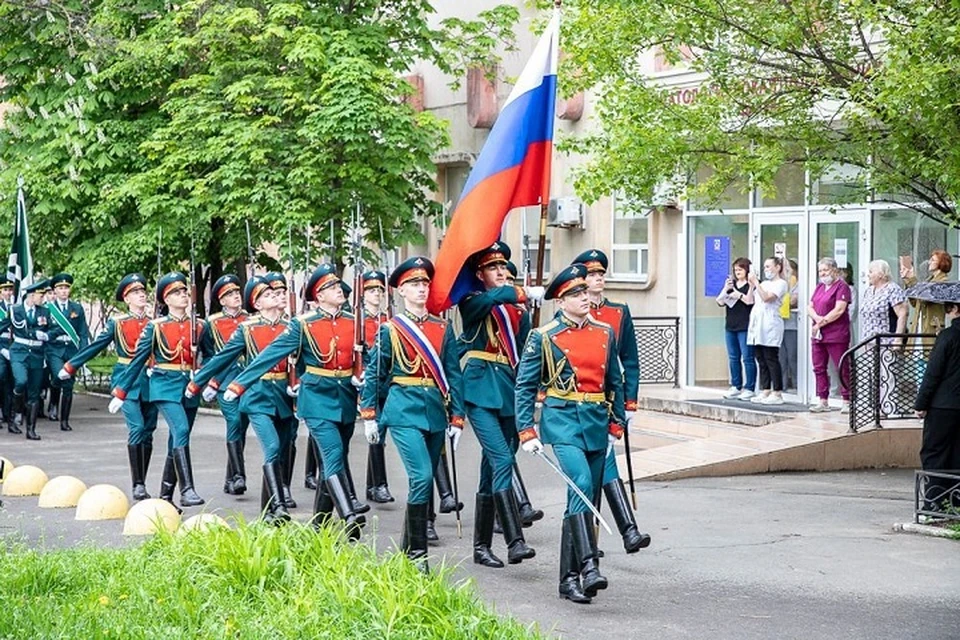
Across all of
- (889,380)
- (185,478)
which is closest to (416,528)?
(185,478)

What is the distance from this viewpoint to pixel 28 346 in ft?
69.4

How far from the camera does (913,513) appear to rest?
512 inches

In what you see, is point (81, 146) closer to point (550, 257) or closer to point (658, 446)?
point (550, 257)

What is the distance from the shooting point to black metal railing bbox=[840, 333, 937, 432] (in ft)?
52.5

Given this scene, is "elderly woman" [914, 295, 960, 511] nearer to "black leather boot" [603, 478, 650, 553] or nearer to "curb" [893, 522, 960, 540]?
"curb" [893, 522, 960, 540]

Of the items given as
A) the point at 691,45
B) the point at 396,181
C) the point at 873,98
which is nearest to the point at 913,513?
the point at 873,98

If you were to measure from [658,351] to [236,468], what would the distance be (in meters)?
9.63

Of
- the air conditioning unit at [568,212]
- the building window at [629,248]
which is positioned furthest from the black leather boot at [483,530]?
the air conditioning unit at [568,212]

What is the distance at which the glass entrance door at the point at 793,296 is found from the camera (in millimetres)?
19953

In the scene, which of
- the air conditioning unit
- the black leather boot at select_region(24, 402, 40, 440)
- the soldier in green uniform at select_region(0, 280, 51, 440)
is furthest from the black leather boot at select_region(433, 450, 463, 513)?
the air conditioning unit

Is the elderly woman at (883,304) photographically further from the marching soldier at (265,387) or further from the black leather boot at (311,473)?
the marching soldier at (265,387)

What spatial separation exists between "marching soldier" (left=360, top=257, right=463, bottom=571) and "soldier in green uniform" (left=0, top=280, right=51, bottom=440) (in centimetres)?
1105

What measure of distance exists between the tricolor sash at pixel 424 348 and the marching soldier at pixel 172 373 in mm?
3774

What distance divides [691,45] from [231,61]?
32.6ft
